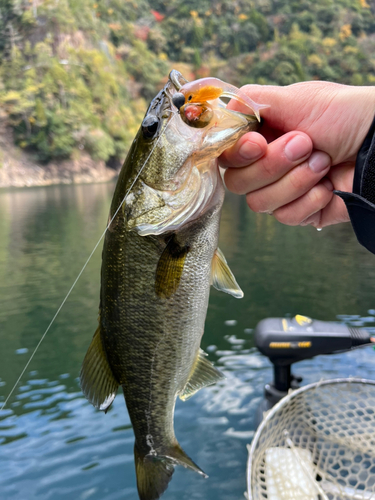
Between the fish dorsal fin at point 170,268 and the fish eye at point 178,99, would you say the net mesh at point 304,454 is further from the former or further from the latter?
the fish eye at point 178,99

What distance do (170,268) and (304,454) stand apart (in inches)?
86.1

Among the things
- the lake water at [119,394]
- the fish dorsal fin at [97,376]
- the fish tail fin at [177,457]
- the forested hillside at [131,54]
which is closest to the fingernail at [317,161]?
the fish dorsal fin at [97,376]

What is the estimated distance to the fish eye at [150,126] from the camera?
1394 mm

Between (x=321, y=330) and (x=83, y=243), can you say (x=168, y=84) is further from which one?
(x=83, y=243)

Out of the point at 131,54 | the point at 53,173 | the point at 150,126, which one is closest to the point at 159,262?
the point at 150,126

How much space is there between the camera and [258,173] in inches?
71.6

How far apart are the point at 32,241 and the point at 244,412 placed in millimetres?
12794

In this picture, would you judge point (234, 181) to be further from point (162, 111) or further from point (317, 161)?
point (162, 111)

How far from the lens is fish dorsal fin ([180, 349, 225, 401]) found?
5.77 feet

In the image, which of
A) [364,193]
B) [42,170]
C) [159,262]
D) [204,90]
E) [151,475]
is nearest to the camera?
[204,90]

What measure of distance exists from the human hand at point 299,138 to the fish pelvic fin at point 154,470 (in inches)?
54.4

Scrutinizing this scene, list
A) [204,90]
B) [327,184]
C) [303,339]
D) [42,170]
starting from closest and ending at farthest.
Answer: [204,90]
[327,184]
[303,339]
[42,170]

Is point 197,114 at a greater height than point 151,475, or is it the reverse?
point 197,114

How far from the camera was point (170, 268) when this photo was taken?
1.47 meters
